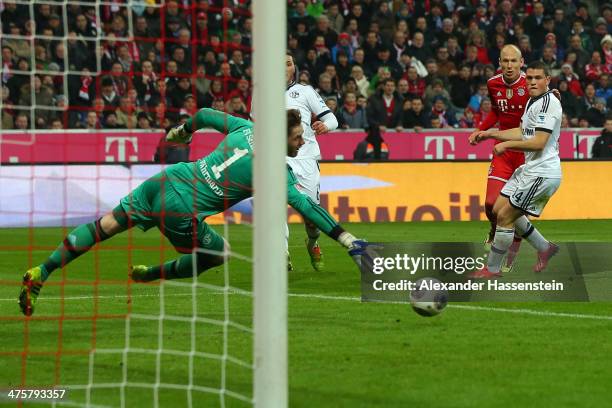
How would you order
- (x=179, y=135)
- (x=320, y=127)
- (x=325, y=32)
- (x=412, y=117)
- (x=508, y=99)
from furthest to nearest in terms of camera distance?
(x=325, y=32) < (x=412, y=117) < (x=508, y=99) < (x=320, y=127) < (x=179, y=135)

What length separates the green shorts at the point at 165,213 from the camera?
936 centimetres

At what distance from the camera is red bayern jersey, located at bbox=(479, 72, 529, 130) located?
12.9 m

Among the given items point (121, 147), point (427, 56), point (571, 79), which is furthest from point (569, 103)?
point (121, 147)

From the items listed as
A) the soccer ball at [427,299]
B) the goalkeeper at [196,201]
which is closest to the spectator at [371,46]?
the goalkeeper at [196,201]

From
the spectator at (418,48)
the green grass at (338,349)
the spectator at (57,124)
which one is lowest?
the green grass at (338,349)

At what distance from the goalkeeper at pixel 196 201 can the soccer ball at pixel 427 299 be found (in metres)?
0.47

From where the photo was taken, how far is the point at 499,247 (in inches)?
441

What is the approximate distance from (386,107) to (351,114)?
2.19ft

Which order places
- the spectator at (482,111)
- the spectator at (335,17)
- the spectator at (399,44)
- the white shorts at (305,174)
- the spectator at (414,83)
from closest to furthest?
1. the white shorts at (305,174)
2. the spectator at (414,83)
3. the spectator at (482,111)
4. the spectator at (399,44)
5. the spectator at (335,17)

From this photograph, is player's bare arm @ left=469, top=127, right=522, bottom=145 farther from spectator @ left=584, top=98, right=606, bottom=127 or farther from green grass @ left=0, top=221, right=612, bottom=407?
spectator @ left=584, top=98, right=606, bottom=127

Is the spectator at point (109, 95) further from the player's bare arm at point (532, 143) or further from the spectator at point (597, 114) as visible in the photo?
the spectator at point (597, 114)

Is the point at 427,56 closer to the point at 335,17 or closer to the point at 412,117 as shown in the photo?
the point at 335,17

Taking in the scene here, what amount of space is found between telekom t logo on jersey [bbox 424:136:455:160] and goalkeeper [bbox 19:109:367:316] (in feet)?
44.5

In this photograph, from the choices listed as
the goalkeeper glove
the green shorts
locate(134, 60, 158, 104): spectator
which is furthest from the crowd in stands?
the green shorts
